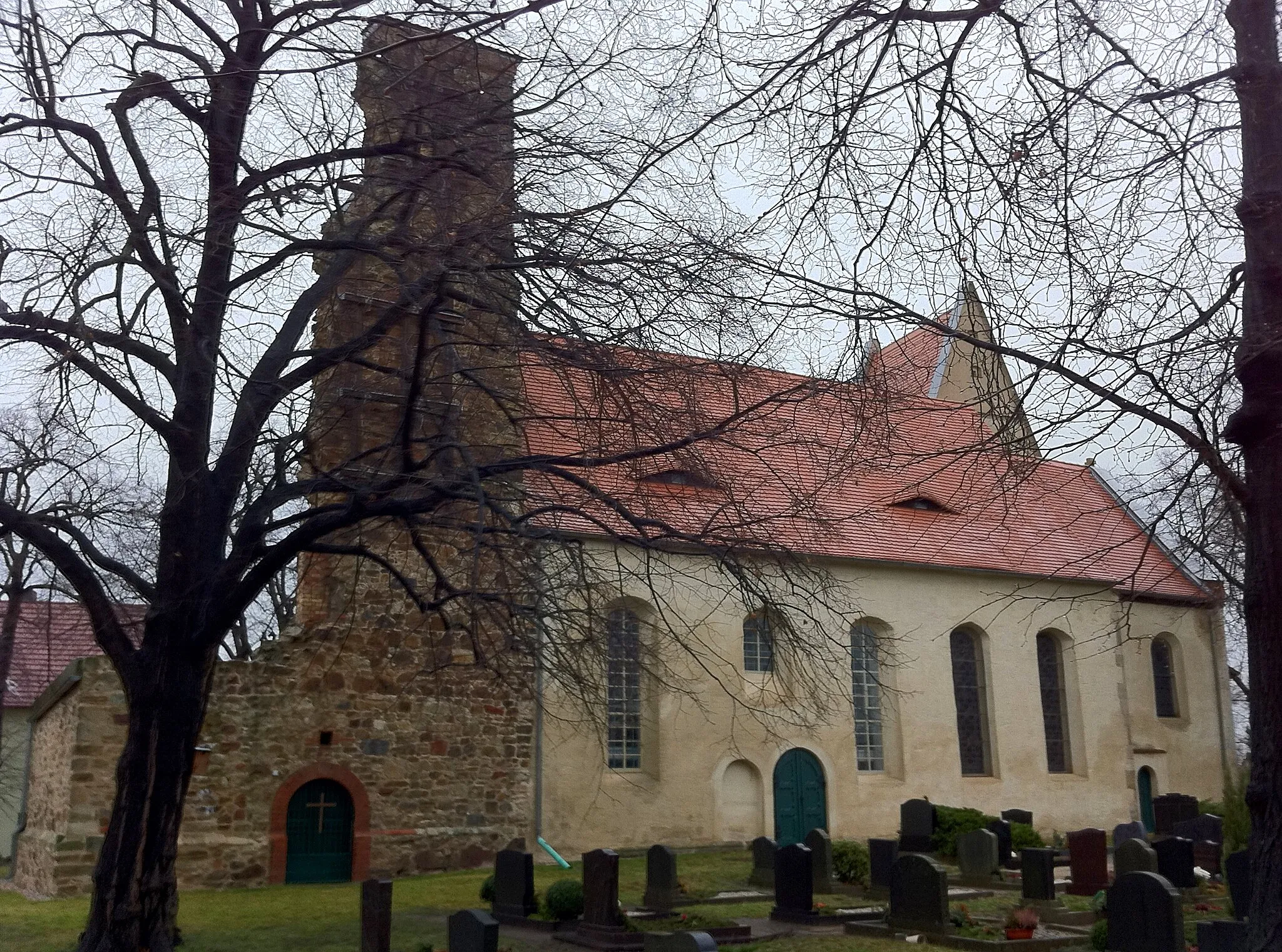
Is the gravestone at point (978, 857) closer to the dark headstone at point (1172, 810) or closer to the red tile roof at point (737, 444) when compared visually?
the dark headstone at point (1172, 810)

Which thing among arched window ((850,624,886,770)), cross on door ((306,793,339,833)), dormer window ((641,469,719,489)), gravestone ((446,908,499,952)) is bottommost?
gravestone ((446,908,499,952))

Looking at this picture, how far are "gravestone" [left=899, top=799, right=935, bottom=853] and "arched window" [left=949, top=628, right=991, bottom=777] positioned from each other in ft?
16.6

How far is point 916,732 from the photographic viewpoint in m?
22.0

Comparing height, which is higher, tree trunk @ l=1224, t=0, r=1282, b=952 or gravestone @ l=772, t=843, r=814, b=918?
tree trunk @ l=1224, t=0, r=1282, b=952

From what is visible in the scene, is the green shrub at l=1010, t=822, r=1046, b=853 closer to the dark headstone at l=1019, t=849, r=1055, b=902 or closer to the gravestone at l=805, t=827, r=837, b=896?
the gravestone at l=805, t=827, r=837, b=896

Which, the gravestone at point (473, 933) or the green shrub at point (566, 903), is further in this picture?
the green shrub at point (566, 903)

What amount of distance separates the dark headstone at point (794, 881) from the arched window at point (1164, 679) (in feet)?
54.0

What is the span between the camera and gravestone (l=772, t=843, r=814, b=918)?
40.0 ft

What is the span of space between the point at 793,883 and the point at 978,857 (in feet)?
14.4

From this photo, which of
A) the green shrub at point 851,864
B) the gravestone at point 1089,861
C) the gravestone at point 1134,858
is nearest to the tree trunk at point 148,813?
the green shrub at point 851,864

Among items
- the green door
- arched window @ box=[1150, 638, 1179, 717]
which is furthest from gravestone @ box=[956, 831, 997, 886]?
arched window @ box=[1150, 638, 1179, 717]

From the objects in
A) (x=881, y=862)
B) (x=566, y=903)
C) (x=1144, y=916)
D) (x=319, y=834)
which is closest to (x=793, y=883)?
(x=566, y=903)

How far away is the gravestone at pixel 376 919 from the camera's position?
10.3 metres

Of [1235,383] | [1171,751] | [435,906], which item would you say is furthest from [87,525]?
[1171,751]
